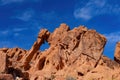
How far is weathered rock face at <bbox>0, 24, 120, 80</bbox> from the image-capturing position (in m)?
51.7

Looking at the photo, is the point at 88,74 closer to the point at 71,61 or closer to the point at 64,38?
the point at 71,61

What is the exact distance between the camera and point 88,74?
5106 cm

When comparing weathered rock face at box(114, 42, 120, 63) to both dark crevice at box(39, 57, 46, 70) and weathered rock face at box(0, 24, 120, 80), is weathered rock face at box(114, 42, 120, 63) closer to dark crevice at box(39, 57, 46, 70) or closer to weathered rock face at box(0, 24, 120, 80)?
weathered rock face at box(0, 24, 120, 80)

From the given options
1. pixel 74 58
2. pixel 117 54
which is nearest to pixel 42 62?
pixel 74 58

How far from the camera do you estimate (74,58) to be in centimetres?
5675

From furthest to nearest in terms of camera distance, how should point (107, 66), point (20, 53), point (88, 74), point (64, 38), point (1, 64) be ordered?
point (20, 53) → point (64, 38) → point (107, 66) → point (88, 74) → point (1, 64)

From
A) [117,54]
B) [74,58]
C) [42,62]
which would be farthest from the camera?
[42,62]

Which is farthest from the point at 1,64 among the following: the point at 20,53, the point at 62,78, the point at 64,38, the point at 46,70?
the point at 20,53

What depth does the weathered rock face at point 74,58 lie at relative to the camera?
5172 centimetres

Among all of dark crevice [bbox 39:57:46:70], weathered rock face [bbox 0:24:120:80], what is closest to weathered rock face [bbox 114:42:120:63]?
weathered rock face [bbox 0:24:120:80]

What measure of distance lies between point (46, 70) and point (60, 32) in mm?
8753

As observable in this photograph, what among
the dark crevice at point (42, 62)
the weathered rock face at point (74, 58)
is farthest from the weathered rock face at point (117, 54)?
the dark crevice at point (42, 62)

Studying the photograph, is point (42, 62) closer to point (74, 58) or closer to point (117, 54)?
point (74, 58)

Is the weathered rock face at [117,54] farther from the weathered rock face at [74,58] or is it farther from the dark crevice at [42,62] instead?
the dark crevice at [42,62]
